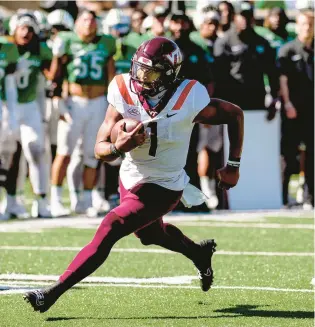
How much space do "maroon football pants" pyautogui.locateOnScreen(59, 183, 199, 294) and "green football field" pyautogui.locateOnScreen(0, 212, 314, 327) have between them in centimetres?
28

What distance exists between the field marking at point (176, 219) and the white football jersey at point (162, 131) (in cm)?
400

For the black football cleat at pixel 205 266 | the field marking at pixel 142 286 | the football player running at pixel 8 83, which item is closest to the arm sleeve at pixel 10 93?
the football player running at pixel 8 83

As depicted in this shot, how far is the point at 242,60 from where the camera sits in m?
12.5

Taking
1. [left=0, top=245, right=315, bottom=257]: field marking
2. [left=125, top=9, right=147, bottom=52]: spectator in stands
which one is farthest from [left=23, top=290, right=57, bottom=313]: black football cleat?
[left=125, top=9, right=147, bottom=52]: spectator in stands

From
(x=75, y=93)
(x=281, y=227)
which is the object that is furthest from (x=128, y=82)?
(x=75, y=93)

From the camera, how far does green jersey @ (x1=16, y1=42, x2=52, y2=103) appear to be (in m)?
11.2

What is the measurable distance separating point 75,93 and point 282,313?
5.80 m

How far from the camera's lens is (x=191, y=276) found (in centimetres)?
781

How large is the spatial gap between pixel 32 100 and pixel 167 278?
13.8 ft

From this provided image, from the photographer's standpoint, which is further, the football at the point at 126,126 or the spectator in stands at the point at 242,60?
the spectator in stands at the point at 242,60

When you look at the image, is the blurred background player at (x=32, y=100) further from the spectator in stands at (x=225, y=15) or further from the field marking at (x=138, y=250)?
the spectator in stands at (x=225, y=15)

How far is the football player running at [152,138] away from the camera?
20.3ft

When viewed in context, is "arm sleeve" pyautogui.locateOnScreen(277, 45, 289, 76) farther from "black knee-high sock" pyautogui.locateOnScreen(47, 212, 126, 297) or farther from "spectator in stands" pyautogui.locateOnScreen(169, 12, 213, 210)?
"black knee-high sock" pyautogui.locateOnScreen(47, 212, 126, 297)

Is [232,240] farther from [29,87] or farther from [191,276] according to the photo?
[29,87]
